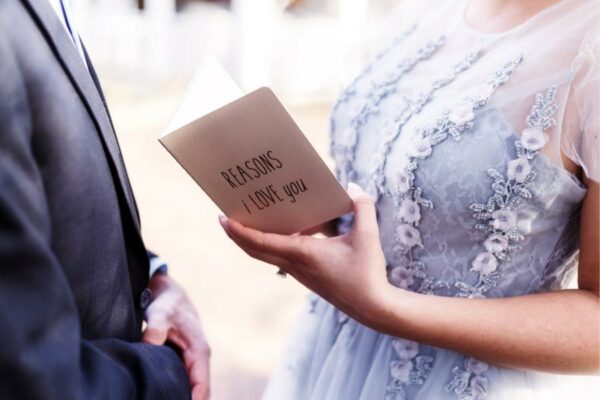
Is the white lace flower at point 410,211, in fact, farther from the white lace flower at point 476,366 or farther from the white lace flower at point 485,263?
the white lace flower at point 476,366

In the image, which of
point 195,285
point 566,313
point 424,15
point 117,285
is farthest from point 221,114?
point 195,285

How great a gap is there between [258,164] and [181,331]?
0.38 m

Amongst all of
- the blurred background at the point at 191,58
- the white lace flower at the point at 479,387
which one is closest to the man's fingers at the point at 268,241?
the white lace flower at the point at 479,387

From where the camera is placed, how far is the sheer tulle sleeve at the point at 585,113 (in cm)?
109

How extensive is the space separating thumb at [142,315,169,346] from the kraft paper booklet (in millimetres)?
234

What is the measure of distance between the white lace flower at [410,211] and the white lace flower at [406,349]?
24cm

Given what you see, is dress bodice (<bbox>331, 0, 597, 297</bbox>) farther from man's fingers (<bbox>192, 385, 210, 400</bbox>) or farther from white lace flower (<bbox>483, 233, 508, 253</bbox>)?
man's fingers (<bbox>192, 385, 210, 400</bbox>)

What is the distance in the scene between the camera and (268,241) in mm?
1148

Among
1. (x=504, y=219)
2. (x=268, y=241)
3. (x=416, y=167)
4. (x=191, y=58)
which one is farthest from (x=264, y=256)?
(x=191, y=58)

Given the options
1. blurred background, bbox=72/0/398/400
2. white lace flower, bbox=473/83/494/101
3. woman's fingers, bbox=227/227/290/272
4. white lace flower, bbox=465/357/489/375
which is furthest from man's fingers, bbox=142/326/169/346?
blurred background, bbox=72/0/398/400

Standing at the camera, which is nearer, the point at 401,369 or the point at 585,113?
the point at 585,113

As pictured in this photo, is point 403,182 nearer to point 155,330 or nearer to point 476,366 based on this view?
point 476,366

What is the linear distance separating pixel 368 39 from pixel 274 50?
5.65 meters

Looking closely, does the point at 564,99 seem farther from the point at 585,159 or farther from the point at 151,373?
the point at 151,373
